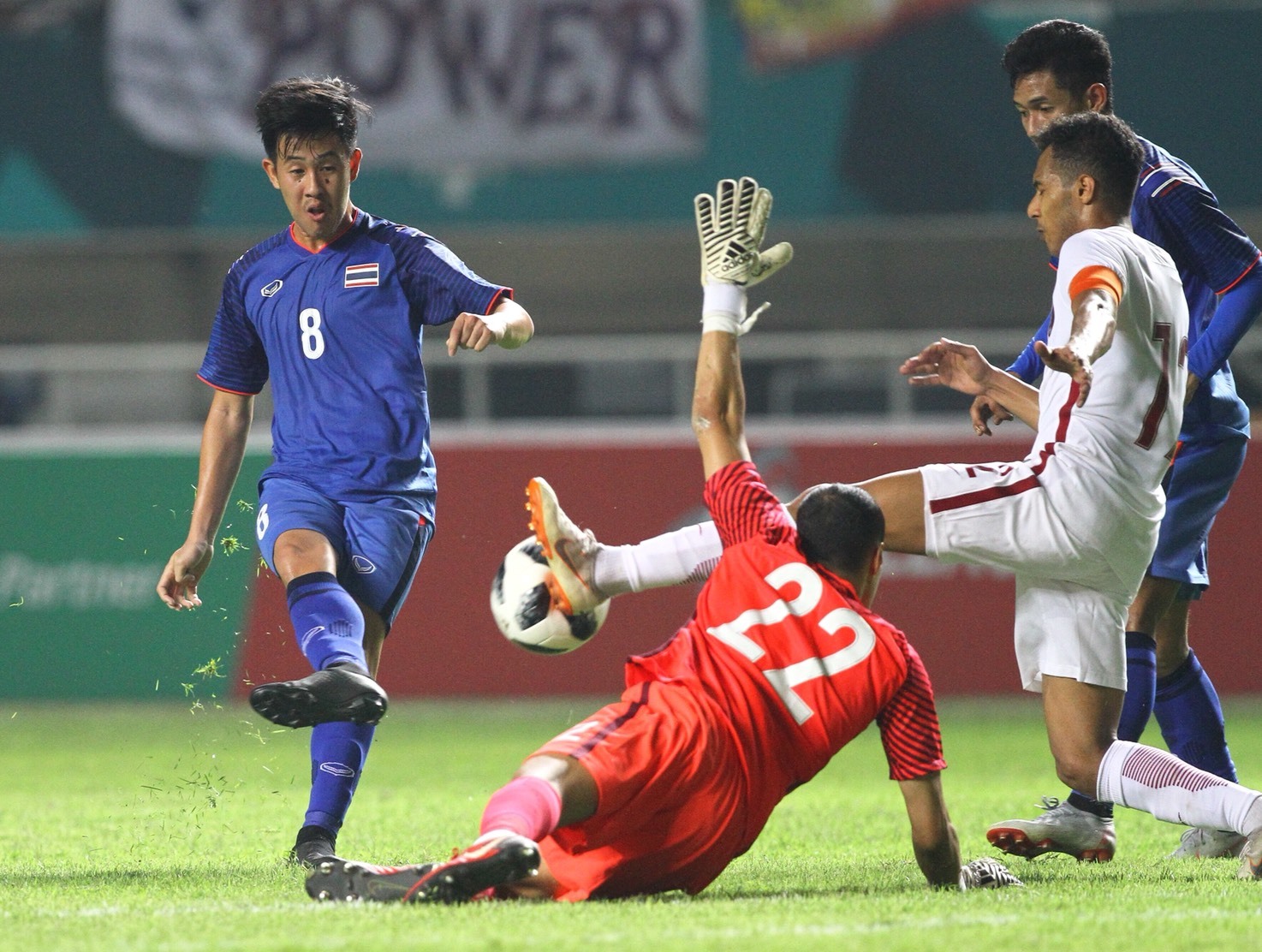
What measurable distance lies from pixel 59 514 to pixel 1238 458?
786cm

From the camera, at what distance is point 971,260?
1539 cm

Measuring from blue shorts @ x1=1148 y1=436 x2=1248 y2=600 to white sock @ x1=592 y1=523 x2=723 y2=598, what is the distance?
5.14ft

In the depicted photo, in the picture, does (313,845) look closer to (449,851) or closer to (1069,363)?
(449,851)

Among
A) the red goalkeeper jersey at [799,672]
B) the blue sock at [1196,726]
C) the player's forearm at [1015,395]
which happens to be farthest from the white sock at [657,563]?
the blue sock at [1196,726]

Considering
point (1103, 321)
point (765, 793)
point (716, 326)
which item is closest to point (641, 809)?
point (765, 793)

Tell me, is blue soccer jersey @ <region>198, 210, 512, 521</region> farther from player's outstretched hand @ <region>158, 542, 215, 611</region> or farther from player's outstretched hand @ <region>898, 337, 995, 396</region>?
player's outstretched hand @ <region>898, 337, 995, 396</region>

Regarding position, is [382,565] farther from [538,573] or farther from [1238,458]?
[1238,458]

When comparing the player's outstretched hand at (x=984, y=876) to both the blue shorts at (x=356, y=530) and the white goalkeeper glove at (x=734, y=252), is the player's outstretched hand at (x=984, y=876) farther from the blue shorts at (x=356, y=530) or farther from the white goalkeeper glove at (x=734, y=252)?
the blue shorts at (x=356, y=530)

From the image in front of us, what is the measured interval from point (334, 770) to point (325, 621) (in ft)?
1.91

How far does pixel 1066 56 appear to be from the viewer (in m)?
5.09

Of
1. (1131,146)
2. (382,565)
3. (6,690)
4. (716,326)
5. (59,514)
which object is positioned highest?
(1131,146)

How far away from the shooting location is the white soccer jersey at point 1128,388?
4379 millimetres

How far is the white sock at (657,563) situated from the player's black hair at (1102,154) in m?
1.39

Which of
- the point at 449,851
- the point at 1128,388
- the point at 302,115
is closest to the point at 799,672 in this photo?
the point at 1128,388
